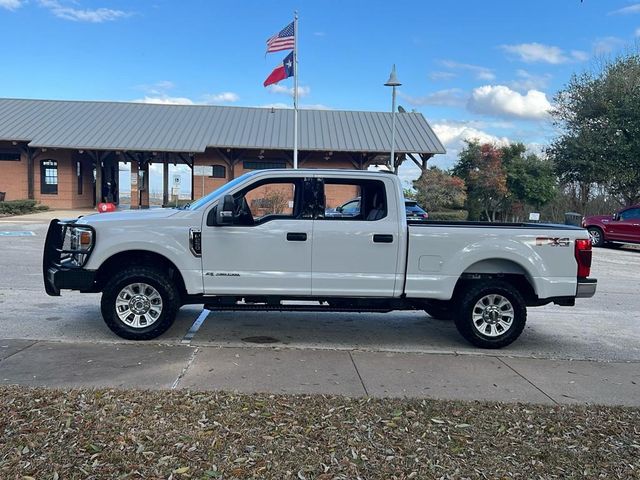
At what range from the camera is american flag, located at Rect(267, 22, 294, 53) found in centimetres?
2238

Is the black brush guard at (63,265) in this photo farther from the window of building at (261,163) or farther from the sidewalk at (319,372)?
the window of building at (261,163)

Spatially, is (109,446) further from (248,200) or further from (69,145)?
(69,145)

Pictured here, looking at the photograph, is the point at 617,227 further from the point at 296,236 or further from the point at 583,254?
the point at 296,236

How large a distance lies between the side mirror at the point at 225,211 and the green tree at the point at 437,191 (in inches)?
923

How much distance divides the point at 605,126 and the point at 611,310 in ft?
61.8

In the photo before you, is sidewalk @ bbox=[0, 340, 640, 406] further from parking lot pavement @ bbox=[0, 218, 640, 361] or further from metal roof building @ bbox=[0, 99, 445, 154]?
metal roof building @ bbox=[0, 99, 445, 154]

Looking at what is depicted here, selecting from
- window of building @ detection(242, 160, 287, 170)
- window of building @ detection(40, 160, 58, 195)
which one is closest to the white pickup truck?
window of building @ detection(242, 160, 287, 170)

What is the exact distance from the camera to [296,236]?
596 cm

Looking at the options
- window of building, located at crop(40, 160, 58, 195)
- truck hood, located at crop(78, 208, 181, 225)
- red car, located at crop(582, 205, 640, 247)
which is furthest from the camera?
window of building, located at crop(40, 160, 58, 195)

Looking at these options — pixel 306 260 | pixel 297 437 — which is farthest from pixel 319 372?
pixel 297 437

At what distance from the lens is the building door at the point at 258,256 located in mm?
5961

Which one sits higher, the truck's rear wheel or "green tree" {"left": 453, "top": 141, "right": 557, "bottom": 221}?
"green tree" {"left": 453, "top": 141, "right": 557, "bottom": 221}

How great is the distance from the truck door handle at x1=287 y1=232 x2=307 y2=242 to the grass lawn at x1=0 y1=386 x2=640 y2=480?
78.3 inches

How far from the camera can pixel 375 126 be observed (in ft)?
106
